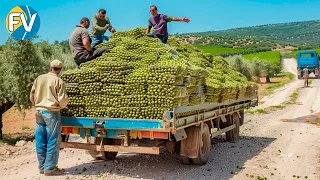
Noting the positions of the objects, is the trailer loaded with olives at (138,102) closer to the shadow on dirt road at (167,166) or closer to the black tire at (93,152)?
the black tire at (93,152)

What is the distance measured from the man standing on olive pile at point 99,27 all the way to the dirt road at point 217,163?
3.11 metres

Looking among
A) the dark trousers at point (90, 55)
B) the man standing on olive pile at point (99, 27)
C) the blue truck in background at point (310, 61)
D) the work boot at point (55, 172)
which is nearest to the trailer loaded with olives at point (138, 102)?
the dark trousers at point (90, 55)

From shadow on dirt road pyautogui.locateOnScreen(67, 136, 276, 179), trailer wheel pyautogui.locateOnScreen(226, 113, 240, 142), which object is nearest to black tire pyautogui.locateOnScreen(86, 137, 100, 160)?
shadow on dirt road pyautogui.locateOnScreen(67, 136, 276, 179)

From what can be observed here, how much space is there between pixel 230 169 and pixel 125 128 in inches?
112

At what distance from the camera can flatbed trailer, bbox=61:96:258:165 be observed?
7.49 meters

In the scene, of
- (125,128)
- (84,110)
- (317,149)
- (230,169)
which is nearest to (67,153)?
(84,110)

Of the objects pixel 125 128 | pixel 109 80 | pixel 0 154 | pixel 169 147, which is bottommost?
pixel 0 154

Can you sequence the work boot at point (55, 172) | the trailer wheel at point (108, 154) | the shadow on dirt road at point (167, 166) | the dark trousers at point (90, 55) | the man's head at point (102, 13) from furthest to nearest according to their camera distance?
the man's head at point (102, 13), the trailer wheel at point (108, 154), the dark trousers at point (90, 55), the shadow on dirt road at point (167, 166), the work boot at point (55, 172)

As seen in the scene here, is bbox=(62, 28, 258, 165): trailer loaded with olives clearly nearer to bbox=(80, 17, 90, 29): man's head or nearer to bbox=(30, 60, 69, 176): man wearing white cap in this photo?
bbox=(30, 60, 69, 176): man wearing white cap

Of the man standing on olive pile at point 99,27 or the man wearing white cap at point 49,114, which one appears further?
the man standing on olive pile at point 99,27

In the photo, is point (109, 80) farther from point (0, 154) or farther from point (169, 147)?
point (0, 154)

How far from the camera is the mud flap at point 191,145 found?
28.2ft

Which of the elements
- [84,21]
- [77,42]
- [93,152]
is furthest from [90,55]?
[93,152]

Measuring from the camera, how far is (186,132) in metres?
8.76
